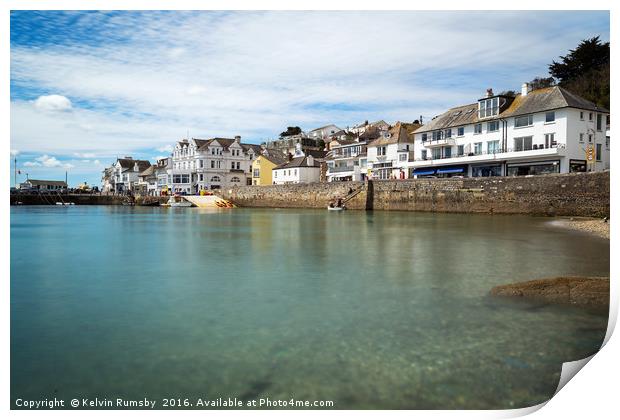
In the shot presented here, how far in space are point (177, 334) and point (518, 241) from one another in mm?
11592

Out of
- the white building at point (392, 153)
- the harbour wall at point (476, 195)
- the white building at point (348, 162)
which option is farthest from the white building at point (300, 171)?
the white building at point (392, 153)

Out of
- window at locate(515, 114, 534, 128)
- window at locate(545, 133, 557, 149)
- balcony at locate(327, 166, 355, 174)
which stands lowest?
balcony at locate(327, 166, 355, 174)

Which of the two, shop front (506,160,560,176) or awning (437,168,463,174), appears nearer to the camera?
shop front (506,160,560,176)

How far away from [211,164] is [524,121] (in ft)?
124

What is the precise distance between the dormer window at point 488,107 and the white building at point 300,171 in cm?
2099

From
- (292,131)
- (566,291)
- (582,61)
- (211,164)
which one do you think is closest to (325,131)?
(292,131)

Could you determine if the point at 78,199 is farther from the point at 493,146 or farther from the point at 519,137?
the point at 519,137

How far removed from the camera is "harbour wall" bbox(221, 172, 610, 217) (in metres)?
23.0

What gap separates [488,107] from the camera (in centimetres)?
3253

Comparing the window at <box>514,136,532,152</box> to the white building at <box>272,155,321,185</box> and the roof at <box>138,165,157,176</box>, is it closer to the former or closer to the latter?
the white building at <box>272,155,321,185</box>

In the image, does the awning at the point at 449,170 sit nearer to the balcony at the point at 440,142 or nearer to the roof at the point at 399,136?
the balcony at the point at 440,142

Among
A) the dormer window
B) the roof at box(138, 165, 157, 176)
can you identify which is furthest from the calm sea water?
the roof at box(138, 165, 157, 176)

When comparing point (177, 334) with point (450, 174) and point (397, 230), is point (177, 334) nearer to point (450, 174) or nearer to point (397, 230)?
point (397, 230)

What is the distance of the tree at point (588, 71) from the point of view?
32469mm
